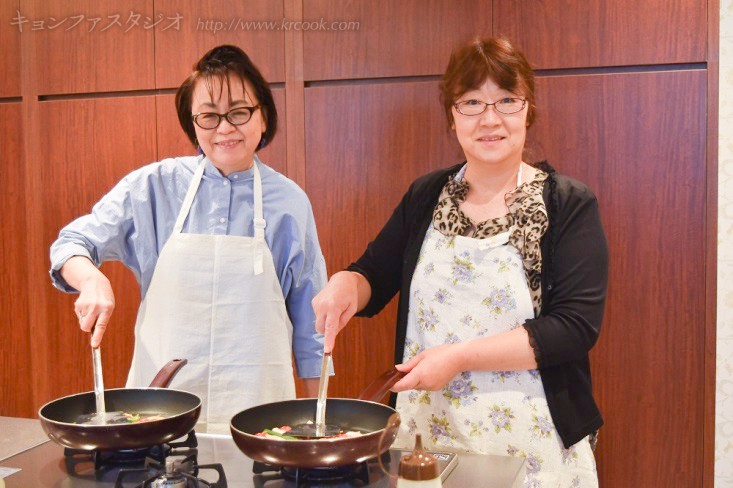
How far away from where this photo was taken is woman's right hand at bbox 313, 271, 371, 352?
1.59m

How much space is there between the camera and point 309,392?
6.54 feet

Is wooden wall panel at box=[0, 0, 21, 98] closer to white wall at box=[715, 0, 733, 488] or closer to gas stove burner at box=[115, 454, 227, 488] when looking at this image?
gas stove burner at box=[115, 454, 227, 488]

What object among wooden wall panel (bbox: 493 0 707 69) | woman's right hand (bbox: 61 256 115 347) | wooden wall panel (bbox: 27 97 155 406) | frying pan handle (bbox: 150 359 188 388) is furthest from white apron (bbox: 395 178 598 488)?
wooden wall panel (bbox: 27 97 155 406)

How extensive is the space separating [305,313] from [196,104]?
592mm

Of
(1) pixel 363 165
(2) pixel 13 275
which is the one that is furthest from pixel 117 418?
(2) pixel 13 275

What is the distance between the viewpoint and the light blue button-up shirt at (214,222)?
189cm

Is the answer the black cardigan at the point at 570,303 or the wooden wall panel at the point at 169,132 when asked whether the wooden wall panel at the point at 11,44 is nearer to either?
the wooden wall panel at the point at 169,132

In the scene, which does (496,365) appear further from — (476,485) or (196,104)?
(196,104)

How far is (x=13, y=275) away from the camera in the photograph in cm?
314

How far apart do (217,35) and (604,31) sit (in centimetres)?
137

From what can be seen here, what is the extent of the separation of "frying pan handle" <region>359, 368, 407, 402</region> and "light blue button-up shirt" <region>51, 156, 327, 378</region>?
59cm

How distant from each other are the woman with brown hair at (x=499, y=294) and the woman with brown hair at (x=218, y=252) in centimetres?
23

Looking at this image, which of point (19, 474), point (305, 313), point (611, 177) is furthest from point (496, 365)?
point (611, 177)

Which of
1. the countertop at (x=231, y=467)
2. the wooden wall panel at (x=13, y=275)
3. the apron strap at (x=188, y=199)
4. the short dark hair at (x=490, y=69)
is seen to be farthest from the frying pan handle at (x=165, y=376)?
the wooden wall panel at (x=13, y=275)
